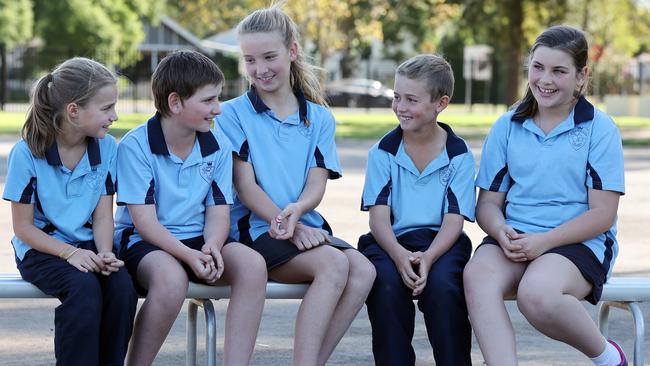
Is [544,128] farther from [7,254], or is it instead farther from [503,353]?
[7,254]

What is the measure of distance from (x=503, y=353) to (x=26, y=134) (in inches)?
70.3

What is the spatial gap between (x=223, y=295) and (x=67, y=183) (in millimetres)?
668

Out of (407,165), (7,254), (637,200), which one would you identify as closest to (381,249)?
(407,165)

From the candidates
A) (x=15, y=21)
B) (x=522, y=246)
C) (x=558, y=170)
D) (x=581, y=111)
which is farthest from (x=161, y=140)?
(x=15, y=21)

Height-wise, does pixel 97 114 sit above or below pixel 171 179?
above

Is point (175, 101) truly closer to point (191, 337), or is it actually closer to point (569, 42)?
point (191, 337)

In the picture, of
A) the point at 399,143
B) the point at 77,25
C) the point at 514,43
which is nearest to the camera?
the point at 399,143

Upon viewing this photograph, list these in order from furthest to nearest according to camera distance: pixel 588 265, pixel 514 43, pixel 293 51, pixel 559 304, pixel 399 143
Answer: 1. pixel 514 43
2. pixel 293 51
3. pixel 399 143
4. pixel 588 265
5. pixel 559 304

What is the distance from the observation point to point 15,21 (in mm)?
43344

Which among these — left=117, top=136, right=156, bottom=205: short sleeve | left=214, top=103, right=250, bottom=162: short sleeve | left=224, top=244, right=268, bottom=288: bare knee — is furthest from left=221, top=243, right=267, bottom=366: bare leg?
left=214, top=103, right=250, bottom=162: short sleeve

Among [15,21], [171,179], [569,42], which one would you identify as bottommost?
[15,21]

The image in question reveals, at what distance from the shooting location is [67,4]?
45500 millimetres

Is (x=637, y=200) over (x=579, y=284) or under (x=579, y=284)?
under

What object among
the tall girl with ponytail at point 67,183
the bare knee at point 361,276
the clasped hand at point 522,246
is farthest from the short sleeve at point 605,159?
the tall girl with ponytail at point 67,183
